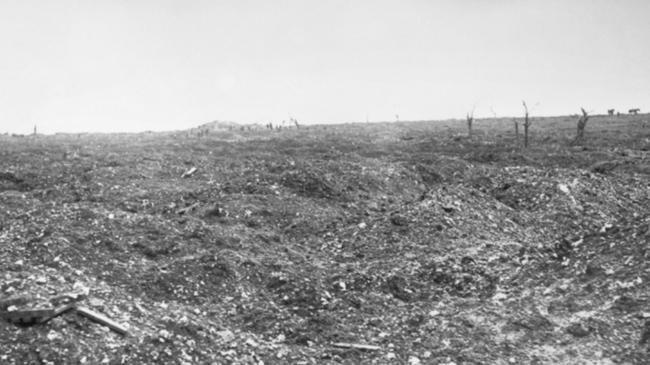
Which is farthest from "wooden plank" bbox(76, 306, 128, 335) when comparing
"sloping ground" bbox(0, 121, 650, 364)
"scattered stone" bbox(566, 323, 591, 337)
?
"scattered stone" bbox(566, 323, 591, 337)

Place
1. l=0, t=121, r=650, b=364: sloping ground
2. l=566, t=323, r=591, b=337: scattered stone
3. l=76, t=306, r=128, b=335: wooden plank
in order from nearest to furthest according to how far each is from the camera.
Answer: l=76, t=306, r=128, b=335: wooden plank < l=0, t=121, r=650, b=364: sloping ground < l=566, t=323, r=591, b=337: scattered stone

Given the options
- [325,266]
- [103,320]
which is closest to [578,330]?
[325,266]

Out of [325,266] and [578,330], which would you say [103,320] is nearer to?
[325,266]

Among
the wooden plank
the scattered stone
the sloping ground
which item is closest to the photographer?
the wooden plank

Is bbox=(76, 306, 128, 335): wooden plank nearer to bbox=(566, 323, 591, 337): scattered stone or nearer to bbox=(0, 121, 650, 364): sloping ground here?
bbox=(0, 121, 650, 364): sloping ground

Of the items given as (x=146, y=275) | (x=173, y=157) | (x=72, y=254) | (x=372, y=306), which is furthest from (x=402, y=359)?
(x=173, y=157)

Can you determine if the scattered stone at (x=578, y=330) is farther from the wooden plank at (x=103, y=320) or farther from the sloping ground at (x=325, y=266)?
the wooden plank at (x=103, y=320)

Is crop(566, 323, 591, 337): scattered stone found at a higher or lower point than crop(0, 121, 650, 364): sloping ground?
lower

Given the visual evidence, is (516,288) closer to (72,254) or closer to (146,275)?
(146,275)
